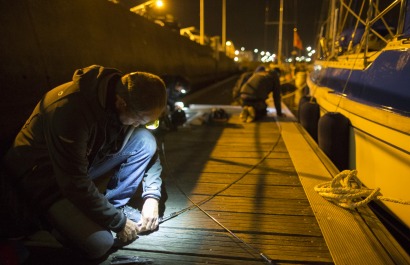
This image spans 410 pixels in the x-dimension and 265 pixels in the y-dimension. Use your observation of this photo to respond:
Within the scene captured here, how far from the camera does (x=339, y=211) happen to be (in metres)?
2.74

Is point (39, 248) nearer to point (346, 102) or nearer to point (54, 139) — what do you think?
point (54, 139)

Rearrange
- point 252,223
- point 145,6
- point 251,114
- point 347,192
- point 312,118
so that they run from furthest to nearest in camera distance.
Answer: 1. point 145,6
2. point 251,114
3. point 312,118
4. point 347,192
5. point 252,223

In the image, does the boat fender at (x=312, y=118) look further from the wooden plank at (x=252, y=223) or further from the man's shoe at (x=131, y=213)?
the man's shoe at (x=131, y=213)

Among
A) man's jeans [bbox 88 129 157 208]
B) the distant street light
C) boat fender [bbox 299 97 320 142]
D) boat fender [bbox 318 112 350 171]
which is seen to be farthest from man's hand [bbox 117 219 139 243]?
the distant street light

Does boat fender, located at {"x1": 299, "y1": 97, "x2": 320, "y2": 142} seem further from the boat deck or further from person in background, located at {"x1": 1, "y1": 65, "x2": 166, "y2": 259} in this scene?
person in background, located at {"x1": 1, "y1": 65, "x2": 166, "y2": 259}

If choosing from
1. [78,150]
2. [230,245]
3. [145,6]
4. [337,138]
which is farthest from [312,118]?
[145,6]

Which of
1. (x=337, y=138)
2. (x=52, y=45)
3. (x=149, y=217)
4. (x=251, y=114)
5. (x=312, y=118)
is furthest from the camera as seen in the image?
(x=251, y=114)

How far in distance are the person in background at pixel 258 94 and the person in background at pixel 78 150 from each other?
4.85 meters

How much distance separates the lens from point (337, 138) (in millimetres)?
4414

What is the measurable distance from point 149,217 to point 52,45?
2.64 m

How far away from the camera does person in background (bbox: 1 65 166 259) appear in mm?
1946

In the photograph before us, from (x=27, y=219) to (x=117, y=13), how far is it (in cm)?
537

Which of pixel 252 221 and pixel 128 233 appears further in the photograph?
pixel 252 221

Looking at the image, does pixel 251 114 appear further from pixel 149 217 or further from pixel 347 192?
pixel 149 217
